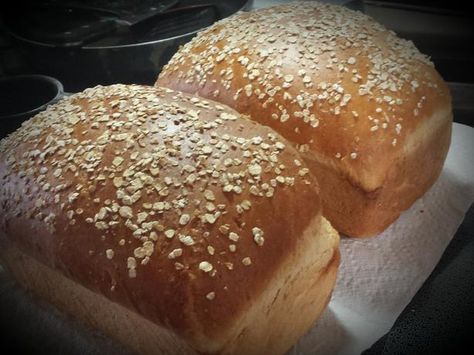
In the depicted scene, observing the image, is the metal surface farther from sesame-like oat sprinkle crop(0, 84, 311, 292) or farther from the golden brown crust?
the golden brown crust

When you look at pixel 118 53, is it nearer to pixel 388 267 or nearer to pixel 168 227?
pixel 168 227

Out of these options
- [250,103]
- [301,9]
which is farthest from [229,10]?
[250,103]

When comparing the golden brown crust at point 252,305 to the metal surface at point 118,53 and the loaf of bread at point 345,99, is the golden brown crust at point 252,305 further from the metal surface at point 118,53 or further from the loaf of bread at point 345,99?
the metal surface at point 118,53

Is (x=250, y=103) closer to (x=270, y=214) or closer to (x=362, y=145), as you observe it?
(x=362, y=145)

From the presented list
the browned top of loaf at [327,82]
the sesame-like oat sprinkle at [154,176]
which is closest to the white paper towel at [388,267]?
the browned top of loaf at [327,82]

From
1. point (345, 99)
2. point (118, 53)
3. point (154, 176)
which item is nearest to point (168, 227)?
point (154, 176)
